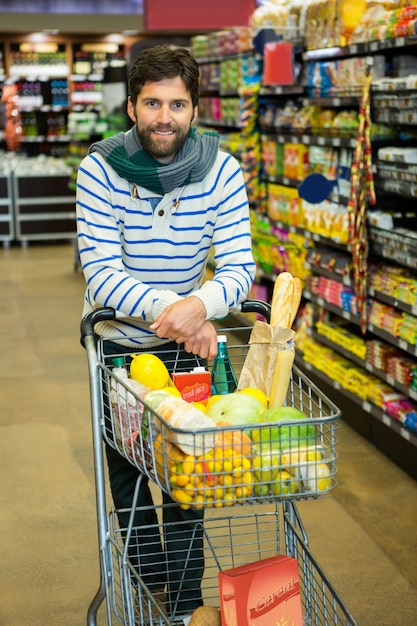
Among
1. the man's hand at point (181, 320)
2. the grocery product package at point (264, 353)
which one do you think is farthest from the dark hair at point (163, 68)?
the grocery product package at point (264, 353)

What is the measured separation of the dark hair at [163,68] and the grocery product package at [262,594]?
120cm

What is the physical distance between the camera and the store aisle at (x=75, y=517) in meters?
3.37

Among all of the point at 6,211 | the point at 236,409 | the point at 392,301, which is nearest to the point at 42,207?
the point at 6,211

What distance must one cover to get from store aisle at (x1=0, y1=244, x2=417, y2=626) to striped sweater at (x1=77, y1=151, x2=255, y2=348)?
49.4 inches

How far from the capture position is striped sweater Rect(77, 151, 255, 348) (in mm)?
2494

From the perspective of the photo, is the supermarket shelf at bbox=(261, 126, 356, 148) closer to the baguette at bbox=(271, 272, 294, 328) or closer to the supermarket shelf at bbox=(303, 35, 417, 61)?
the supermarket shelf at bbox=(303, 35, 417, 61)

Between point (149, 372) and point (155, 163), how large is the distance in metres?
0.61

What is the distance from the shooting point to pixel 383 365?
4773 millimetres

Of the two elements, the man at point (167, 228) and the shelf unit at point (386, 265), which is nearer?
the man at point (167, 228)

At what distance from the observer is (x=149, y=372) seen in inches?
89.0

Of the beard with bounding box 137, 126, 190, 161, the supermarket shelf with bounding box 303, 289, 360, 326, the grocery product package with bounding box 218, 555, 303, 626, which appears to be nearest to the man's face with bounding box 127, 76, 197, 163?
the beard with bounding box 137, 126, 190, 161

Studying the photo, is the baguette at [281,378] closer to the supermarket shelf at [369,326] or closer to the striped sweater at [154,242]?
the striped sweater at [154,242]

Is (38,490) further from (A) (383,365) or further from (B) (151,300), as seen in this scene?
(B) (151,300)

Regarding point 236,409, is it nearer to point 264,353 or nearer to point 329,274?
point 264,353
